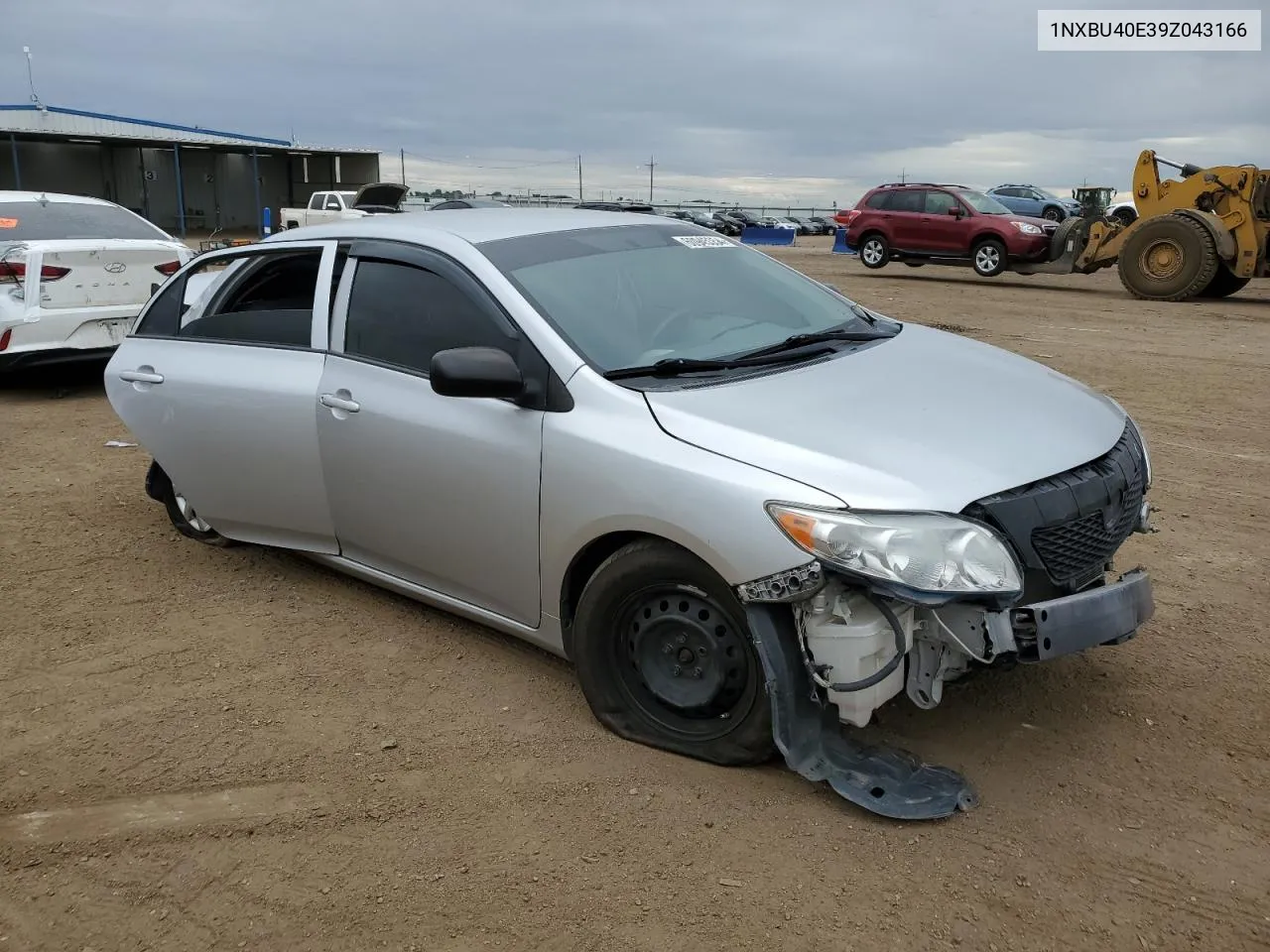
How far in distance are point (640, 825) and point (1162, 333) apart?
12.3 meters

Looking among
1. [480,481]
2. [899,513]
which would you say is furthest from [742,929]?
[480,481]

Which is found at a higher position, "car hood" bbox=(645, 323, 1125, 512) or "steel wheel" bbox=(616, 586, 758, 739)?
"car hood" bbox=(645, 323, 1125, 512)

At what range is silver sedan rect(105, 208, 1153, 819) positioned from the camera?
9.11ft

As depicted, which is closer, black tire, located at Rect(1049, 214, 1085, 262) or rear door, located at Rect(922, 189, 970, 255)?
black tire, located at Rect(1049, 214, 1085, 262)

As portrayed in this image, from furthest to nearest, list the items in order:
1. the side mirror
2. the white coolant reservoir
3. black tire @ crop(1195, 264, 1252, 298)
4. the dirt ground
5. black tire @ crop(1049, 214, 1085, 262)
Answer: black tire @ crop(1049, 214, 1085, 262) → black tire @ crop(1195, 264, 1252, 298) → the side mirror → the white coolant reservoir → the dirt ground

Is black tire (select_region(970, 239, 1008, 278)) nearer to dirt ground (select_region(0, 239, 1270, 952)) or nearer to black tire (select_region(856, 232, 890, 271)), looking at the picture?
black tire (select_region(856, 232, 890, 271))

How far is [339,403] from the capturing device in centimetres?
393

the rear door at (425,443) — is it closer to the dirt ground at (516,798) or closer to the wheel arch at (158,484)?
the dirt ground at (516,798)

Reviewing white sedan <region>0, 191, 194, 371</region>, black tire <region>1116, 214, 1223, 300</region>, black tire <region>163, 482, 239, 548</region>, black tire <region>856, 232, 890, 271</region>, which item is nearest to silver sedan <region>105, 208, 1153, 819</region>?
black tire <region>163, 482, 239, 548</region>

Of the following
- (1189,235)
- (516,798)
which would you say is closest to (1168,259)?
(1189,235)

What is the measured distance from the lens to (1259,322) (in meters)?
14.1

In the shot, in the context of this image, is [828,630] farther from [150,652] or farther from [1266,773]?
[150,652]

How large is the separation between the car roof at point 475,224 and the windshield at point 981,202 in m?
17.0

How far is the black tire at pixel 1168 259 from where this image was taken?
16.2 meters
